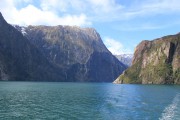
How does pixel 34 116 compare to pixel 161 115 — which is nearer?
pixel 34 116

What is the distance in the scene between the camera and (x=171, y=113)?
83.1 m

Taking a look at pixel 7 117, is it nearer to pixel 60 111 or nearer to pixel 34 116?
pixel 34 116

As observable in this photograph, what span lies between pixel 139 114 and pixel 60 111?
1925 centimetres

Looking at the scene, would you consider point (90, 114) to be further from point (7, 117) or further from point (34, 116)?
point (7, 117)

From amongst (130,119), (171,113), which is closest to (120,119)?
(130,119)

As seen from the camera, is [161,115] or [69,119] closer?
[69,119]

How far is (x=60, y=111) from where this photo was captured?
81.8 meters

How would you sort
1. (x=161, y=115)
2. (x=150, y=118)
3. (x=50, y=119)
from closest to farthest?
(x=50, y=119), (x=150, y=118), (x=161, y=115)

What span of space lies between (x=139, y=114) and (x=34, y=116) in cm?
2528

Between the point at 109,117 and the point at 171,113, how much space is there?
1827 cm

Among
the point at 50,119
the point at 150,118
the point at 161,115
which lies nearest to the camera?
the point at 50,119

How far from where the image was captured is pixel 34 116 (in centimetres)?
7238

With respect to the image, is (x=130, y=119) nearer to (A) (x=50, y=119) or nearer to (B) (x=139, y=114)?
(B) (x=139, y=114)

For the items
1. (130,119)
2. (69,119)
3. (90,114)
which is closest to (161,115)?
(130,119)
